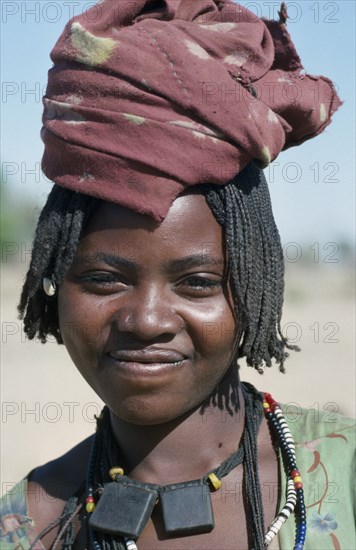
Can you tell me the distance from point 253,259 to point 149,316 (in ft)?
1.20

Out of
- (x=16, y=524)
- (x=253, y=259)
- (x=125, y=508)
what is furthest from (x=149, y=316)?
(x=16, y=524)

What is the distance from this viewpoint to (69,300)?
2664 mm

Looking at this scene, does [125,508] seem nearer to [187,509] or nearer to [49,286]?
A: [187,509]

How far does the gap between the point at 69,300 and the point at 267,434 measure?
766mm

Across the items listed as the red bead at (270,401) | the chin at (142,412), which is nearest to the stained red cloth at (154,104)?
the chin at (142,412)

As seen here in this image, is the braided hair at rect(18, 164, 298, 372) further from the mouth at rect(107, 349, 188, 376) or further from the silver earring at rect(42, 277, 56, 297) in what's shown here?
the mouth at rect(107, 349, 188, 376)

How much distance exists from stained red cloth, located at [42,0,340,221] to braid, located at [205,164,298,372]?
71 mm

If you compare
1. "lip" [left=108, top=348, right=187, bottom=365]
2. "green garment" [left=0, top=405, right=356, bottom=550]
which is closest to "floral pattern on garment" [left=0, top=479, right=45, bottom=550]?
"green garment" [left=0, top=405, right=356, bottom=550]

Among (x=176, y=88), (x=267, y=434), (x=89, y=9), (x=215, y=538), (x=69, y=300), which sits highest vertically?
(x=89, y=9)

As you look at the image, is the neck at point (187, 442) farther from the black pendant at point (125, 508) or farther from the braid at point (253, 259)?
the braid at point (253, 259)

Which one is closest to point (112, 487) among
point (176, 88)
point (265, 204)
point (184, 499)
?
point (184, 499)

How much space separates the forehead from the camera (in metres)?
2.50

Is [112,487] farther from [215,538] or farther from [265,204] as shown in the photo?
[265,204]

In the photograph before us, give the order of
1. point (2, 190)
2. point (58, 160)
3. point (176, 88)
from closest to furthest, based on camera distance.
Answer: point (176, 88) < point (58, 160) < point (2, 190)
